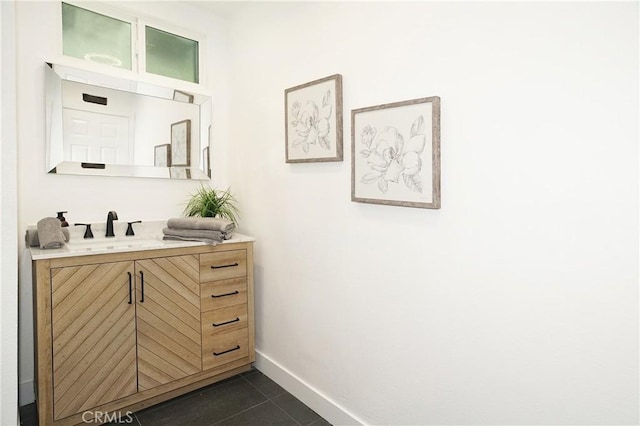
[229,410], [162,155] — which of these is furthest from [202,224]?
[229,410]

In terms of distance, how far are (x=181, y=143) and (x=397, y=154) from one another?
1.81 meters

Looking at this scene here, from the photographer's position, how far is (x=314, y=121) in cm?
214

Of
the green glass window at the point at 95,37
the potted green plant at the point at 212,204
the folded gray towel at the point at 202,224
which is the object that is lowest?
the folded gray towel at the point at 202,224

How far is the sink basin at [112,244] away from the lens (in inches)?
81.1

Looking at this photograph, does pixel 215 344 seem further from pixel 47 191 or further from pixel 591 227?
pixel 591 227

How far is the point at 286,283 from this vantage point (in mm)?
2457

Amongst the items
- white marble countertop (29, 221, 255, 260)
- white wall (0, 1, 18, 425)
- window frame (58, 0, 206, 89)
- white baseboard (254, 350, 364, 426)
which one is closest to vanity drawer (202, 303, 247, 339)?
white baseboard (254, 350, 364, 426)

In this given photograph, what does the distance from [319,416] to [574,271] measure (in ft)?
5.22

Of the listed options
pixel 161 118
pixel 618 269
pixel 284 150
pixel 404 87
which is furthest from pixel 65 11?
pixel 618 269

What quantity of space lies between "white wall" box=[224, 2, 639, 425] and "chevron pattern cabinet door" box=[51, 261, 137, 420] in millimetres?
992

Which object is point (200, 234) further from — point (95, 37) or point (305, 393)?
point (95, 37)

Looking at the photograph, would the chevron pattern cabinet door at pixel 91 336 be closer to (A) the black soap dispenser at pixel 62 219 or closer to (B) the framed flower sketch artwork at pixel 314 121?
(A) the black soap dispenser at pixel 62 219

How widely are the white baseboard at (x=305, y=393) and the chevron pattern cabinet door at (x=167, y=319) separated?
0.49 m

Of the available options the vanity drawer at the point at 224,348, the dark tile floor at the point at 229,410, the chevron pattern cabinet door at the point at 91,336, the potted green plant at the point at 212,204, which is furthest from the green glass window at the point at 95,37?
the dark tile floor at the point at 229,410
